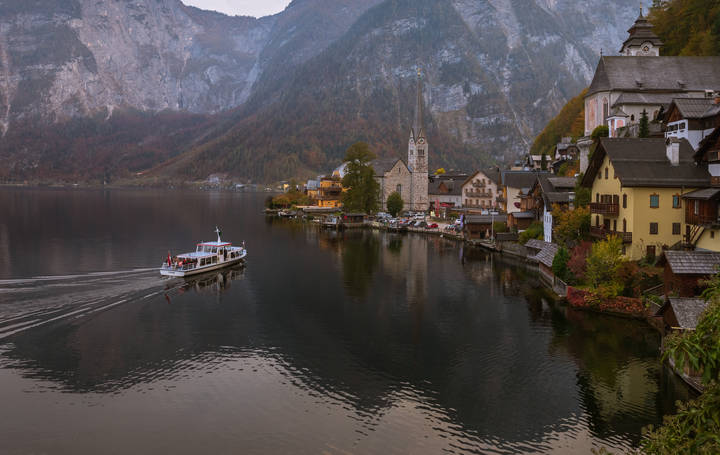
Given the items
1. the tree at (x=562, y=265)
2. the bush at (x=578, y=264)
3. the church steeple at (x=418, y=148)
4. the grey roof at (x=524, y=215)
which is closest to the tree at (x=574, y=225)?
the bush at (x=578, y=264)

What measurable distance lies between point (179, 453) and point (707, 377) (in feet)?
59.5

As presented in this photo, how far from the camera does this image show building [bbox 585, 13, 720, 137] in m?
64.9

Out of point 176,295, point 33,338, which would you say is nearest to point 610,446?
point 33,338

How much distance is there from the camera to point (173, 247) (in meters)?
69.9

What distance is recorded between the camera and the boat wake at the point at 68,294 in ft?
118

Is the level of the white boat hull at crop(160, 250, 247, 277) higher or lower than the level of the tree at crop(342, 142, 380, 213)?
lower

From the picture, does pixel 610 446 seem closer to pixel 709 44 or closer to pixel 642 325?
pixel 642 325

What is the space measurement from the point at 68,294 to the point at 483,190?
81.1m

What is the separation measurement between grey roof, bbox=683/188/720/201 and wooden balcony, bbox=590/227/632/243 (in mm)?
4769

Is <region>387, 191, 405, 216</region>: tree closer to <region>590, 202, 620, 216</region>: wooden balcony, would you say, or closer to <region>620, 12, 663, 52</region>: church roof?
<region>620, 12, 663, 52</region>: church roof

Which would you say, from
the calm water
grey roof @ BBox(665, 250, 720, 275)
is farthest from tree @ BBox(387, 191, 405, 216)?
grey roof @ BBox(665, 250, 720, 275)

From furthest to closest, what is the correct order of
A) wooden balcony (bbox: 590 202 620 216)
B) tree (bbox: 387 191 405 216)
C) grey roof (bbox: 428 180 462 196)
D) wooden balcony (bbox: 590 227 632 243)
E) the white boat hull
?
grey roof (bbox: 428 180 462 196) < tree (bbox: 387 191 405 216) < the white boat hull < wooden balcony (bbox: 590 202 620 216) < wooden balcony (bbox: 590 227 632 243)

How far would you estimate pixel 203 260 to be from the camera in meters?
55.4

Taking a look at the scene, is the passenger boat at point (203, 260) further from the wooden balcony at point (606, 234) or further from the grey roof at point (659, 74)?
the grey roof at point (659, 74)
